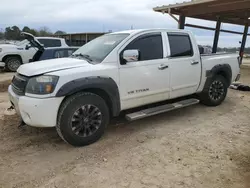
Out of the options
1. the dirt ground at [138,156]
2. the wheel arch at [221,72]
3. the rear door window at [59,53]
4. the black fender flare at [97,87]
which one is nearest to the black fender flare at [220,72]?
the wheel arch at [221,72]

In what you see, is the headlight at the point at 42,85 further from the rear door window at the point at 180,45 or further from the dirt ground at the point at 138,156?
the rear door window at the point at 180,45

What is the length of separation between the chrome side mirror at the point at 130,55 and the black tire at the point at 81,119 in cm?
84

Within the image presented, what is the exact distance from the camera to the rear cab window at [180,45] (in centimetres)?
495

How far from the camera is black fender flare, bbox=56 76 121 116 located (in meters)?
3.52

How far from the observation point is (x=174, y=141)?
13.4 ft

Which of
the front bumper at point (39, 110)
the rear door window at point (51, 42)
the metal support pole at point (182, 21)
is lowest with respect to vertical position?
the front bumper at point (39, 110)

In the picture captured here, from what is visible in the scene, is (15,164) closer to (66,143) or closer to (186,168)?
(66,143)

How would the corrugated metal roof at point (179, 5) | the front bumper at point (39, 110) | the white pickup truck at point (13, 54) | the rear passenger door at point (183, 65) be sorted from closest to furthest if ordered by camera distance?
the front bumper at point (39, 110)
the rear passenger door at point (183, 65)
the corrugated metal roof at point (179, 5)
the white pickup truck at point (13, 54)

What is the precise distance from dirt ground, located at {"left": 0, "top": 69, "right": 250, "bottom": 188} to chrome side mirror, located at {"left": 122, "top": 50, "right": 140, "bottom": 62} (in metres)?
1.34

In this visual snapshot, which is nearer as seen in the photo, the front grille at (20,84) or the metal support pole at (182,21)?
the front grille at (20,84)

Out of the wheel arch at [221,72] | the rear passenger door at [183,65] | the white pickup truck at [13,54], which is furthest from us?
the white pickup truck at [13,54]

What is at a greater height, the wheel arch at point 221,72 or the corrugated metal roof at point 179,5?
the corrugated metal roof at point 179,5

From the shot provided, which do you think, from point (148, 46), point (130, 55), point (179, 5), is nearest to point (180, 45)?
point (148, 46)

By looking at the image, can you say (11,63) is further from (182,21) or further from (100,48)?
(100,48)
